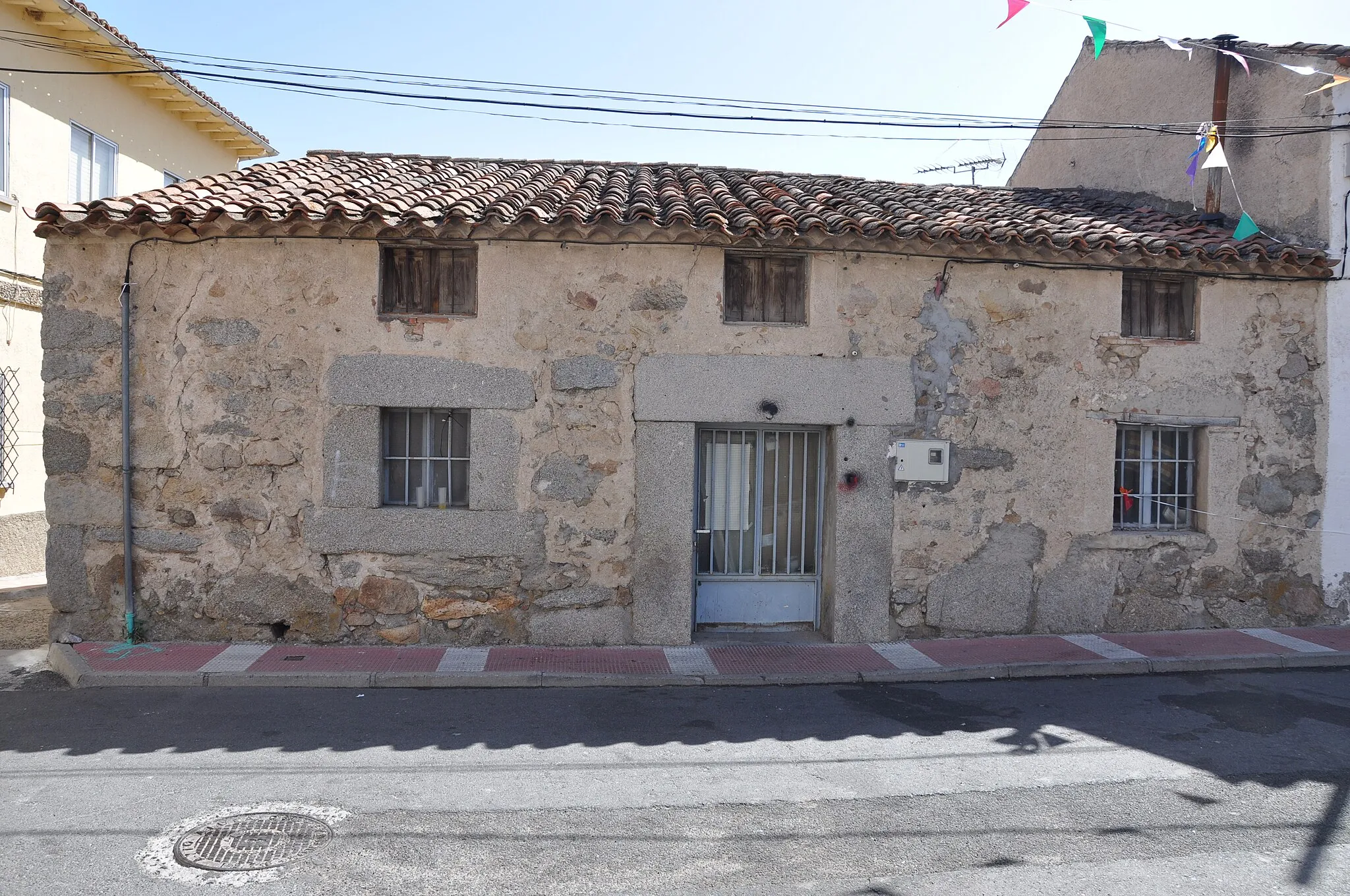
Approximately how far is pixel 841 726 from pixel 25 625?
7.45 metres

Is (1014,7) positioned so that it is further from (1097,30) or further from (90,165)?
(90,165)

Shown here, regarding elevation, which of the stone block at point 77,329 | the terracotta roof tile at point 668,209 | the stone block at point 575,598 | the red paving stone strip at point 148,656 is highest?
the terracotta roof tile at point 668,209

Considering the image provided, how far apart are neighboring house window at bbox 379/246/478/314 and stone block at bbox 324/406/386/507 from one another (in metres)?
0.99

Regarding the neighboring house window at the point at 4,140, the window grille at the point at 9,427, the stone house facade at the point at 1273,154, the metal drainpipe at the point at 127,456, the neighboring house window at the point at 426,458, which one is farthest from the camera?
the window grille at the point at 9,427

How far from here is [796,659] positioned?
7906 mm

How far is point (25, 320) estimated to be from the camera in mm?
11086

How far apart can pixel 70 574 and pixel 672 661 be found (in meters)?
5.10

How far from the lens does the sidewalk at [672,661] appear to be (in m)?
7.09

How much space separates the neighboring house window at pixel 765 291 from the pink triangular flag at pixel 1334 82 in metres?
5.04

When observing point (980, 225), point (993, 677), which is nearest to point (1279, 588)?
point (993, 677)

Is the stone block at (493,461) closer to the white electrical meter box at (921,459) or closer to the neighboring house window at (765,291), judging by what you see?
the neighboring house window at (765,291)

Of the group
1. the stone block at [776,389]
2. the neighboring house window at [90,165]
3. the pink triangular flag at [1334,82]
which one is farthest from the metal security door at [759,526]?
the neighboring house window at [90,165]

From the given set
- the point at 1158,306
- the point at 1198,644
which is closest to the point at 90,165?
the point at 1158,306

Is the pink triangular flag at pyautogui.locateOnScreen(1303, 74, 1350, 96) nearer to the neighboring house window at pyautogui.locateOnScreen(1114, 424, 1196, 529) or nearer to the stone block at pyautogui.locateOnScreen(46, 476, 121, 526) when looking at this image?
the neighboring house window at pyautogui.locateOnScreen(1114, 424, 1196, 529)
